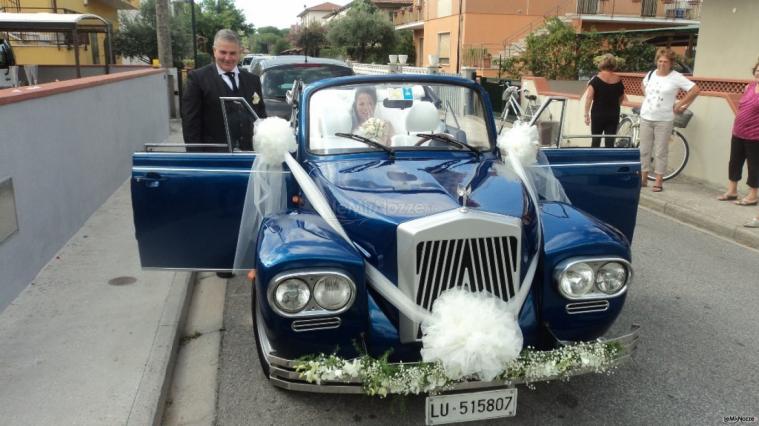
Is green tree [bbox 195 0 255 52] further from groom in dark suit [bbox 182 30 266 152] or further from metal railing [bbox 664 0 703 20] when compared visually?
groom in dark suit [bbox 182 30 266 152]

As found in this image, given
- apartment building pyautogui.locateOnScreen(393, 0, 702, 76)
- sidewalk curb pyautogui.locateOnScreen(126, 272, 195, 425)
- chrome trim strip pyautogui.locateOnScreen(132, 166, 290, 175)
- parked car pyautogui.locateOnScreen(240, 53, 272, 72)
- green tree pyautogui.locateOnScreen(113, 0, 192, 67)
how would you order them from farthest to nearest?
apartment building pyautogui.locateOnScreen(393, 0, 702, 76)
green tree pyautogui.locateOnScreen(113, 0, 192, 67)
parked car pyautogui.locateOnScreen(240, 53, 272, 72)
chrome trim strip pyautogui.locateOnScreen(132, 166, 290, 175)
sidewalk curb pyautogui.locateOnScreen(126, 272, 195, 425)

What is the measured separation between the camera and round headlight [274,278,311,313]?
2.87 meters

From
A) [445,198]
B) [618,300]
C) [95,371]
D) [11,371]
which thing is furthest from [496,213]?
[11,371]

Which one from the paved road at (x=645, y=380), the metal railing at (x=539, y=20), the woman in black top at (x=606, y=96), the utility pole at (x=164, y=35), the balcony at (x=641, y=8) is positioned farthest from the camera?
the metal railing at (x=539, y=20)

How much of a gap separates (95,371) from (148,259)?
791mm

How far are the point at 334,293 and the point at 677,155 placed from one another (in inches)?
333

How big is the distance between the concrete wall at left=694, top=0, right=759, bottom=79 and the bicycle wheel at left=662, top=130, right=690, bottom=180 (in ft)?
12.3

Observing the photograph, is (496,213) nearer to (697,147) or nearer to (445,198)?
(445,198)

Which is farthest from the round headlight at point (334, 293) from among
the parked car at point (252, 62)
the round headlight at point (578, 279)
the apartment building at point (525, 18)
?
the apartment building at point (525, 18)

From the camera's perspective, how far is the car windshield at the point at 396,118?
4223 mm

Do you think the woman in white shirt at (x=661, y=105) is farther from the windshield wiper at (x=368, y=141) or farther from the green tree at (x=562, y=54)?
the green tree at (x=562, y=54)

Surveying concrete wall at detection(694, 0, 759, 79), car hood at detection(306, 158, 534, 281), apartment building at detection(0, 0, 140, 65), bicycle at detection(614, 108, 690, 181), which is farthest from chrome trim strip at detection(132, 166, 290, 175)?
apartment building at detection(0, 0, 140, 65)

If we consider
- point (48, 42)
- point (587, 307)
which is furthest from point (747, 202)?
point (48, 42)

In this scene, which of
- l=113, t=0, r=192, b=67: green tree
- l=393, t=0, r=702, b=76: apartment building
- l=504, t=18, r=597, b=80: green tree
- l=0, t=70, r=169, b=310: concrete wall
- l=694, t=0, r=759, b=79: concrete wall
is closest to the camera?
l=0, t=70, r=169, b=310: concrete wall
